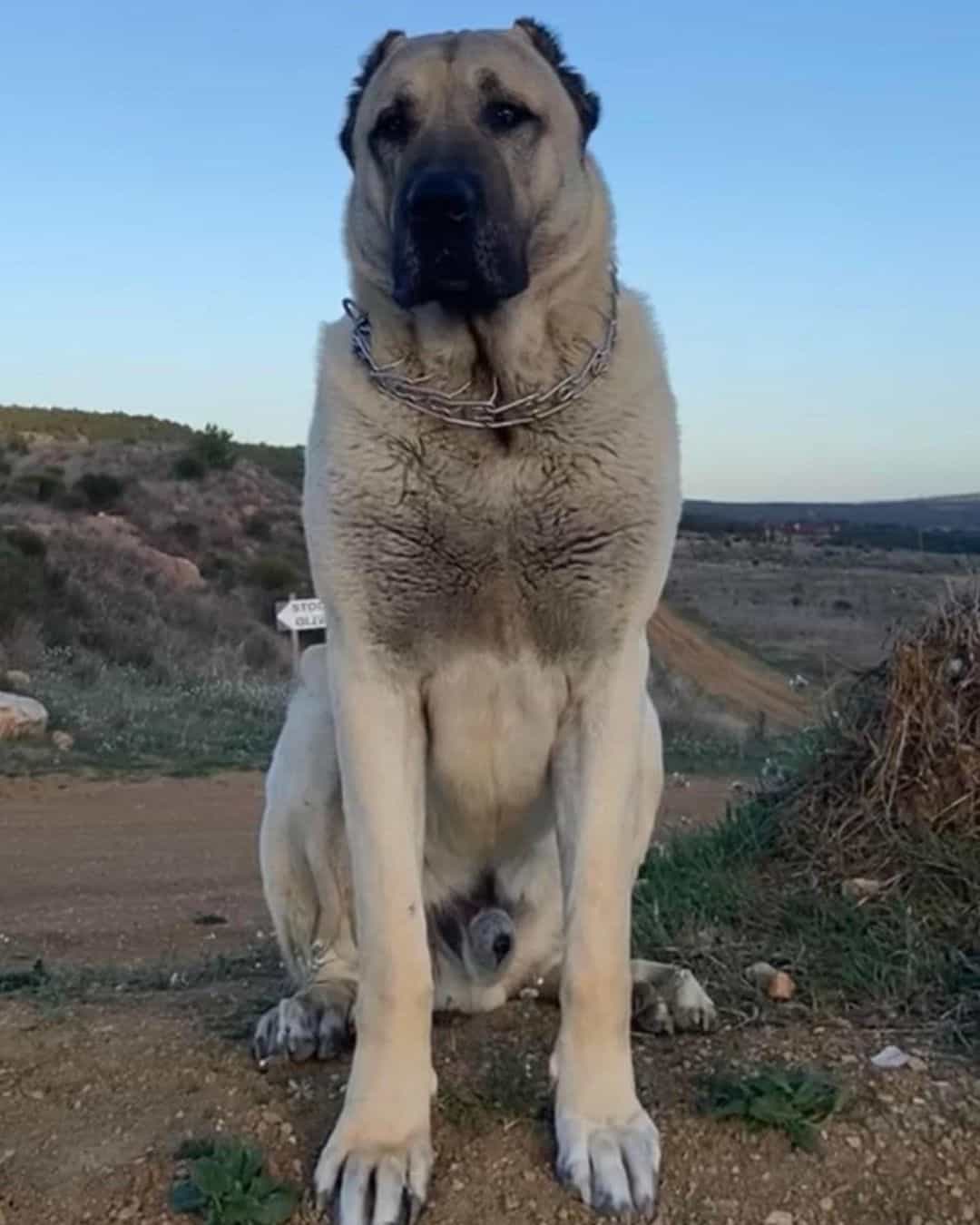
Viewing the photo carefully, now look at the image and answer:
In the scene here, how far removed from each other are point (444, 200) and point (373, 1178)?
1656 mm

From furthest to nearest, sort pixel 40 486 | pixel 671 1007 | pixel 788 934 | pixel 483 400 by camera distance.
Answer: pixel 40 486, pixel 788 934, pixel 671 1007, pixel 483 400

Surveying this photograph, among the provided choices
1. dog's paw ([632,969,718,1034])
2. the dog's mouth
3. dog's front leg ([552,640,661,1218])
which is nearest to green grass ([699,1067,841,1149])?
dog's front leg ([552,640,661,1218])

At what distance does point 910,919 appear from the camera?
3.48 m

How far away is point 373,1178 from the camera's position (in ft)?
8.02

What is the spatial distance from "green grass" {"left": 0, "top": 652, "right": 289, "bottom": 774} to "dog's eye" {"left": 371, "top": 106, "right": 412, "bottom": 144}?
7.71m

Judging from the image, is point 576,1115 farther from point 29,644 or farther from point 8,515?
point 8,515

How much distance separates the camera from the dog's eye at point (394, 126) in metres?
2.99

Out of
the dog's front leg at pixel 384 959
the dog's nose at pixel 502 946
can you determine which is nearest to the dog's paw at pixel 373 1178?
the dog's front leg at pixel 384 959

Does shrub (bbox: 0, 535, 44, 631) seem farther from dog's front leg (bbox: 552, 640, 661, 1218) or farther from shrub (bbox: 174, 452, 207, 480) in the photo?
shrub (bbox: 174, 452, 207, 480)

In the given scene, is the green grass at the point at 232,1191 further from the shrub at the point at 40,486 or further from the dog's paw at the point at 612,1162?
the shrub at the point at 40,486

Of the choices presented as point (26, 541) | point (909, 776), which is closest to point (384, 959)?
point (909, 776)

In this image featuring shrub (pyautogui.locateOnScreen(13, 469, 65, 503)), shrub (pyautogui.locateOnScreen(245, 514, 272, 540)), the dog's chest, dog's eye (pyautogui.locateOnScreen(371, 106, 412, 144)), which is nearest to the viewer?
the dog's chest

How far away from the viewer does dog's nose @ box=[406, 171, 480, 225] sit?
271cm

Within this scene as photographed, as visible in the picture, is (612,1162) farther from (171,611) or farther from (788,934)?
(171,611)
